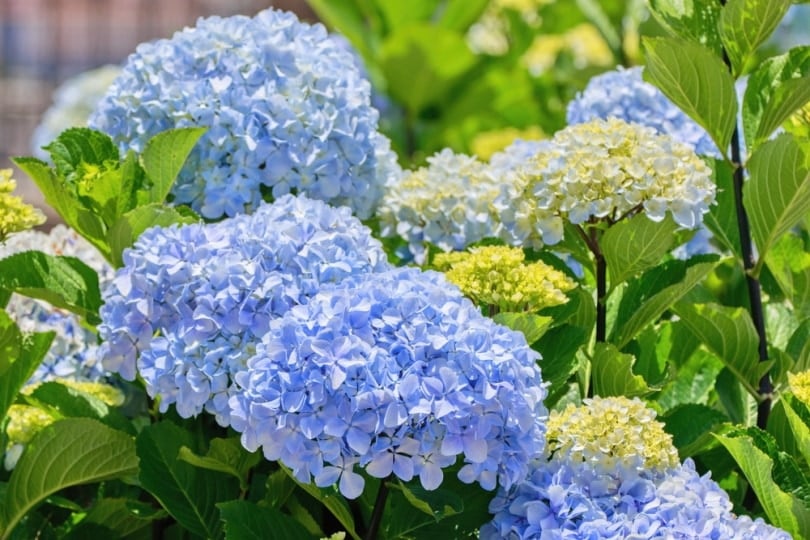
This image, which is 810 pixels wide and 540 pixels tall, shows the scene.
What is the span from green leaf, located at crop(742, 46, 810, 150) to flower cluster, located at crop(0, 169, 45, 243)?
0.97 metres

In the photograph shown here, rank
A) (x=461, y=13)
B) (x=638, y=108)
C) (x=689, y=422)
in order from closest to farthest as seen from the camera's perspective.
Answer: (x=689, y=422) → (x=638, y=108) → (x=461, y=13)

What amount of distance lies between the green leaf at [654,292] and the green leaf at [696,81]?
176mm

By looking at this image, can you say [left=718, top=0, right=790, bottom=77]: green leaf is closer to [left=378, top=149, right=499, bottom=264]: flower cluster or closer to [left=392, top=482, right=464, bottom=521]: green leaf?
[left=378, top=149, right=499, bottom=264]: flower cluster

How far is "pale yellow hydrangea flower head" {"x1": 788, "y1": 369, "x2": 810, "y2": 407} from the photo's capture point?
1674mm

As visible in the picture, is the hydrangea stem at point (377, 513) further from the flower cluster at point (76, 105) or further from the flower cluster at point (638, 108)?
the flower cluster at point (76, 105)

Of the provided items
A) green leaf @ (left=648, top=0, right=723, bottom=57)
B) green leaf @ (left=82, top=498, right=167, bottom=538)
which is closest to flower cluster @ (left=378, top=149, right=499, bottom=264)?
green leaf @ (left=648, top=0, right=723, bottom=57)

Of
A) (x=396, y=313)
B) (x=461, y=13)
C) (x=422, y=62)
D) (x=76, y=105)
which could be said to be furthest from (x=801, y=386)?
(x=76, y=105)

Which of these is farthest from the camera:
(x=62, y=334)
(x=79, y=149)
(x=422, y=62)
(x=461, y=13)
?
(x=461, y=13)

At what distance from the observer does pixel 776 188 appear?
1910 millimetres

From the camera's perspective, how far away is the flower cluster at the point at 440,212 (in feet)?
7.06

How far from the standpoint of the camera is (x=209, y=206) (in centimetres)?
198

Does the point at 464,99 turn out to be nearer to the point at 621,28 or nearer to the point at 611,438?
the point at 621,28

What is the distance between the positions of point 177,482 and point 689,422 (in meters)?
0.65

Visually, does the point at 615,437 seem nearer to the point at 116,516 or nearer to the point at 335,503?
the point at 335,503
